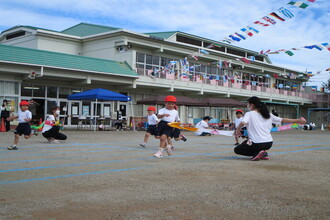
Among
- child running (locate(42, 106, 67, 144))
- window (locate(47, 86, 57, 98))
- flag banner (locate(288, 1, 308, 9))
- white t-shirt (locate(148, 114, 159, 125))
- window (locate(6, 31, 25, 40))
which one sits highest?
window (locate(6, 31, 25, 40))

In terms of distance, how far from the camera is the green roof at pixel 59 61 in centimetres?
2294

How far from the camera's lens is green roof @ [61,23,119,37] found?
32406mm

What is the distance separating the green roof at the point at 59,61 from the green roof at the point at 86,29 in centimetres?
468

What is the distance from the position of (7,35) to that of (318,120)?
41.1 m

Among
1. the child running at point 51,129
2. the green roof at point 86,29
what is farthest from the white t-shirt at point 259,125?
the green roof at point 86,29

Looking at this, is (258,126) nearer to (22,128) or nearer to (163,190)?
(163,190)

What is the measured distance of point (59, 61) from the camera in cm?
2469

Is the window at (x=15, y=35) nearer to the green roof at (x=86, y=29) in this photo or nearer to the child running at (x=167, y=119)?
the green roof at (x=86, y=29)

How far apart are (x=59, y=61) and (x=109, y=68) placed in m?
3.89

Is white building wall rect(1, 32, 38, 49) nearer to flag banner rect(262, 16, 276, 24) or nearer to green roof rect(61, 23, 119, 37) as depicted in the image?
green roof rect(61, 23, 119, 37)

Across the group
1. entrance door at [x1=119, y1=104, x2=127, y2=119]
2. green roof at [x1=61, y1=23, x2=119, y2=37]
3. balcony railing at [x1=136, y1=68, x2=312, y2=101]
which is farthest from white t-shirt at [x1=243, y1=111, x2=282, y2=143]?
green roof at [x1=61, y1=23, x2=119, y2=37]

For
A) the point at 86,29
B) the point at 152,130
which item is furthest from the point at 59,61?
the point at 152,130

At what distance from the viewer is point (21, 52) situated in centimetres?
2355

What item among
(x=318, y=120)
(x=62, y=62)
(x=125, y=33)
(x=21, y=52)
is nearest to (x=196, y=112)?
(x=125, y=33)
